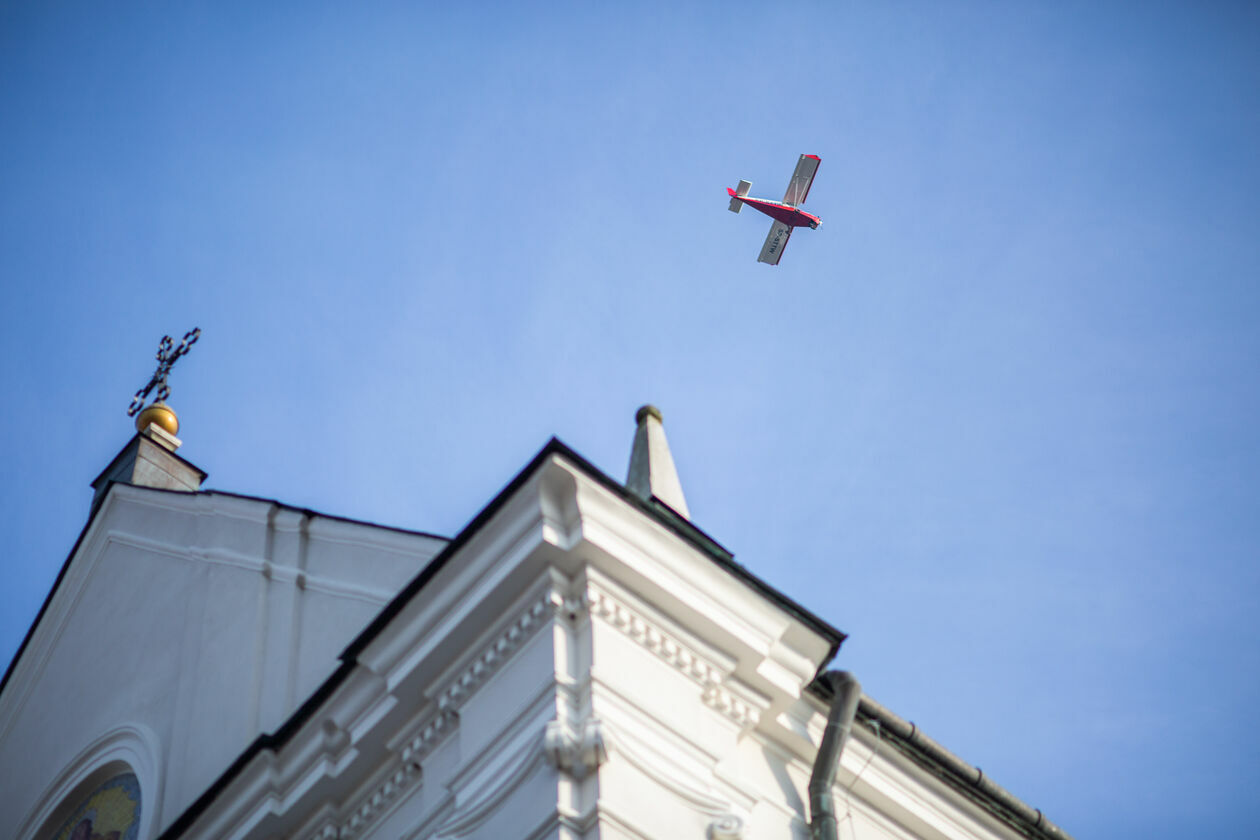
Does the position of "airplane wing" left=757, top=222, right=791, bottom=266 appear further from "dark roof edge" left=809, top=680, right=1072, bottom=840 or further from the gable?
"dark roof edge" left=809, top=680, right=1072, bottom=840

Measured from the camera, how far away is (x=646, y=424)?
12.9 m

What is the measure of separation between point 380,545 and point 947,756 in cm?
529

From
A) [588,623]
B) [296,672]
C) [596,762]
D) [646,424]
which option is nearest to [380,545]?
[296,672]

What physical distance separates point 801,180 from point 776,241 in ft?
5.01

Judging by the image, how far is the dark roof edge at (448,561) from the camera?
995 centimetres

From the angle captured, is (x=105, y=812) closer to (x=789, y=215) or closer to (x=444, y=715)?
(x=444, y=715)

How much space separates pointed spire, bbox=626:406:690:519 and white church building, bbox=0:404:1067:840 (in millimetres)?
32

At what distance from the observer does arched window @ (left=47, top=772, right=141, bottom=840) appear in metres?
13.7

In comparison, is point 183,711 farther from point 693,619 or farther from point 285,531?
point 693,619

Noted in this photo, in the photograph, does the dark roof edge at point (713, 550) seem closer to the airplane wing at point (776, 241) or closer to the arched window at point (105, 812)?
the arched window at point (105, 812)

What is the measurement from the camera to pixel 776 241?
34219 millimetres

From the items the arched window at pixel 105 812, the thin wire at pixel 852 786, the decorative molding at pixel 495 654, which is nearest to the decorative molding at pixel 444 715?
the decorative molding at pixel 495 654

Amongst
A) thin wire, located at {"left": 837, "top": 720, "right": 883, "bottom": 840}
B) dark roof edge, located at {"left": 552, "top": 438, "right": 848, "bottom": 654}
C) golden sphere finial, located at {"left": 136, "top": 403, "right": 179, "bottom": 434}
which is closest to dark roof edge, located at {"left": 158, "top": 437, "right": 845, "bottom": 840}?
dark roof edge, located at {"left": 552, "top": 438, "right": 848, "bottom": 654}

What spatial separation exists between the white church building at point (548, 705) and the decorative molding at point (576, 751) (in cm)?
1
